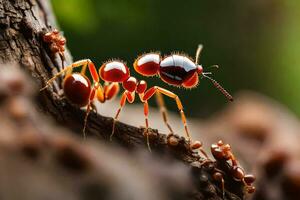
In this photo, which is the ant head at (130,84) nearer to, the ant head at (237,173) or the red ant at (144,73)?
the red ant at (144,73)

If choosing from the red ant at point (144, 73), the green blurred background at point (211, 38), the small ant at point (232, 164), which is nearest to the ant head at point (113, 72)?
the red ant at point (144, 73)

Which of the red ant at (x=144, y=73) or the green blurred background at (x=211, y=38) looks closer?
the red ant at (x=144, y=73)

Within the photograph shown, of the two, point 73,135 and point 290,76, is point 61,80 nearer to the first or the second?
point 73,135

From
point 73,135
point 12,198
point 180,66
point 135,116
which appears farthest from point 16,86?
point 135,116

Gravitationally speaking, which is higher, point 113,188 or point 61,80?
point 61,80

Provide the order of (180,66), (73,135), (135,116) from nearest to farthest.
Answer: (73,135) → (180,66) → (135,116)
